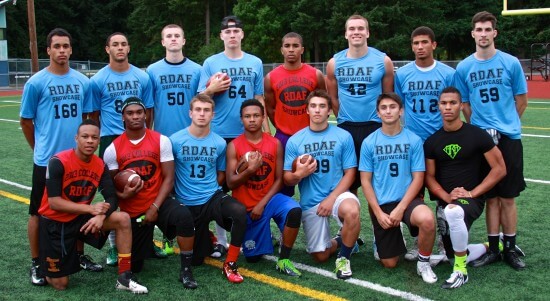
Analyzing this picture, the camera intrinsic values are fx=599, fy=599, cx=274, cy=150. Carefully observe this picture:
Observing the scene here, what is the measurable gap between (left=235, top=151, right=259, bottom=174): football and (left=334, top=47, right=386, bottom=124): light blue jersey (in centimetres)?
111

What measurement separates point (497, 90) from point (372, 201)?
1.44 meters

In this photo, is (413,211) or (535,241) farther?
(535,241)

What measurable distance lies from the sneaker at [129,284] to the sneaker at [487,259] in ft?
9.08

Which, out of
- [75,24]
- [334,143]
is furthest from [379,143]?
[75,24]

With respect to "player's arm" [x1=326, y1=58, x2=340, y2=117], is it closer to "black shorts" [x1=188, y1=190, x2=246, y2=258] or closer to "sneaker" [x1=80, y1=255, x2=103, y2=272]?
"black shorts" [x1=188, y1=190, x2=246, y2=258]

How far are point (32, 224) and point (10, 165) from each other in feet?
20.1

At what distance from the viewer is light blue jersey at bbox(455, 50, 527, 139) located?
515 centimetres

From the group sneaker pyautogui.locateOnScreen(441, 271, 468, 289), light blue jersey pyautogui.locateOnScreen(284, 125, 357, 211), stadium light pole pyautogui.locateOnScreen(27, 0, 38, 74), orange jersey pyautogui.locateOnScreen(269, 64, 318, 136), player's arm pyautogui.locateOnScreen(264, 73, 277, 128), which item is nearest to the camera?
sneaker pyautogui.locateOnScreen(441, 271, 468, 289)

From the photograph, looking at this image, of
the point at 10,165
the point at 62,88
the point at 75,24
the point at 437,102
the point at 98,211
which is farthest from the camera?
the point at 75,24

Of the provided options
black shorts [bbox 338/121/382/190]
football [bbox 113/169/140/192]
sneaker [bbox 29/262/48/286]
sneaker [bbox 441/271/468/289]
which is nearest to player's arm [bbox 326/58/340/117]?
black shorts [bbox 338/121/382/190]

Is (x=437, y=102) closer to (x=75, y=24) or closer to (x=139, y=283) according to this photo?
(x=139, y=283)

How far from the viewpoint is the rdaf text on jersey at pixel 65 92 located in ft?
16.4

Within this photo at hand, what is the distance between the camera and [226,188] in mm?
5859

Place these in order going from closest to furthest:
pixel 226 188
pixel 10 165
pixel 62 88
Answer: pixel 62 88 → pixel 226 188 → pixel 10 165
